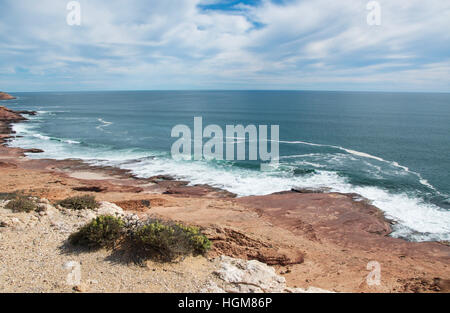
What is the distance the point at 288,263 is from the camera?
527 inches

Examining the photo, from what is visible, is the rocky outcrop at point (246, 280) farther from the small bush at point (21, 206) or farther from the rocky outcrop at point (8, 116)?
the rocky outcrop at point (8, 116)

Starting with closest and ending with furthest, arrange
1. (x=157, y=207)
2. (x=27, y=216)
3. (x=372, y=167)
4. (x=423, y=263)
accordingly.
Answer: (x=27, y=216) → (x=423, y=263) → (x=157, y=207) → (x=372, y=167)

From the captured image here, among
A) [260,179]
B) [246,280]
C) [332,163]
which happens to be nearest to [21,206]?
[246,280]

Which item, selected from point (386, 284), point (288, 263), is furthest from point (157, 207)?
point (386, 284)

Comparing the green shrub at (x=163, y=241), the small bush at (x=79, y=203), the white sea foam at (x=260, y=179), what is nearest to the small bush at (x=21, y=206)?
the small bush at (x=79, y=203)

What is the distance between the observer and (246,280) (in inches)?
388

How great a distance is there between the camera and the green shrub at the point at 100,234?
1097 centimetres
